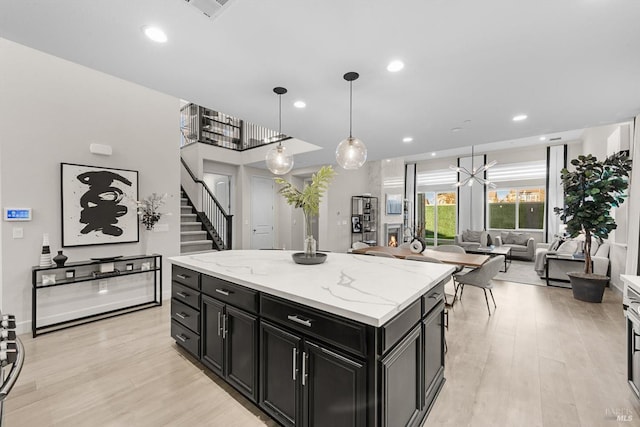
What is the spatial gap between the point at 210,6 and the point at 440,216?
10.1m

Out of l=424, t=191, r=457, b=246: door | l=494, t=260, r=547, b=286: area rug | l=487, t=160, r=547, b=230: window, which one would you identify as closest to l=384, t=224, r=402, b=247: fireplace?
l=424, t=191, r=457, b=246: door

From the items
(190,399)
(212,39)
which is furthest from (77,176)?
(190,399)

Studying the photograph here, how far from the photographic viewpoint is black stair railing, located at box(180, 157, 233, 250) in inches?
222

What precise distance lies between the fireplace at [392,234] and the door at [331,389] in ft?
24.6

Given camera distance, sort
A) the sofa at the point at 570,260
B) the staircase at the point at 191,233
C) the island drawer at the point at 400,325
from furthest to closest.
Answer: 1. the staircase at the point at 191,233
2. the sofa at the point at 570,260
3. the island drawer at the point at 400,325

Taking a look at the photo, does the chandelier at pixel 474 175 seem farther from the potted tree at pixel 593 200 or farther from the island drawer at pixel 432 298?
the island drawer at pixel 432 298

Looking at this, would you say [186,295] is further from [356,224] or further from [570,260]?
[570,260]

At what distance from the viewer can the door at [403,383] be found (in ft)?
4.39

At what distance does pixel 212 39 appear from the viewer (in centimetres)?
211

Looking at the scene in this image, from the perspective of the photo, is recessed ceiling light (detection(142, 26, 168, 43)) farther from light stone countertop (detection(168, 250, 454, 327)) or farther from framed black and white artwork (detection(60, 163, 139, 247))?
framed black and white artwork (detection(60, 163, 139, 247))

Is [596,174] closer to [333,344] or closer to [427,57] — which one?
[427,57]

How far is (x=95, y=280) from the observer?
140 inches

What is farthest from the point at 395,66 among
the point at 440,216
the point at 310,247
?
the point at 440,216

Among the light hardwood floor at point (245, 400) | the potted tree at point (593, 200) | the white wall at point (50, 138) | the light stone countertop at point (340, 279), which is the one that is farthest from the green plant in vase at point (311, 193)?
the potted tree at point (593, 200)
